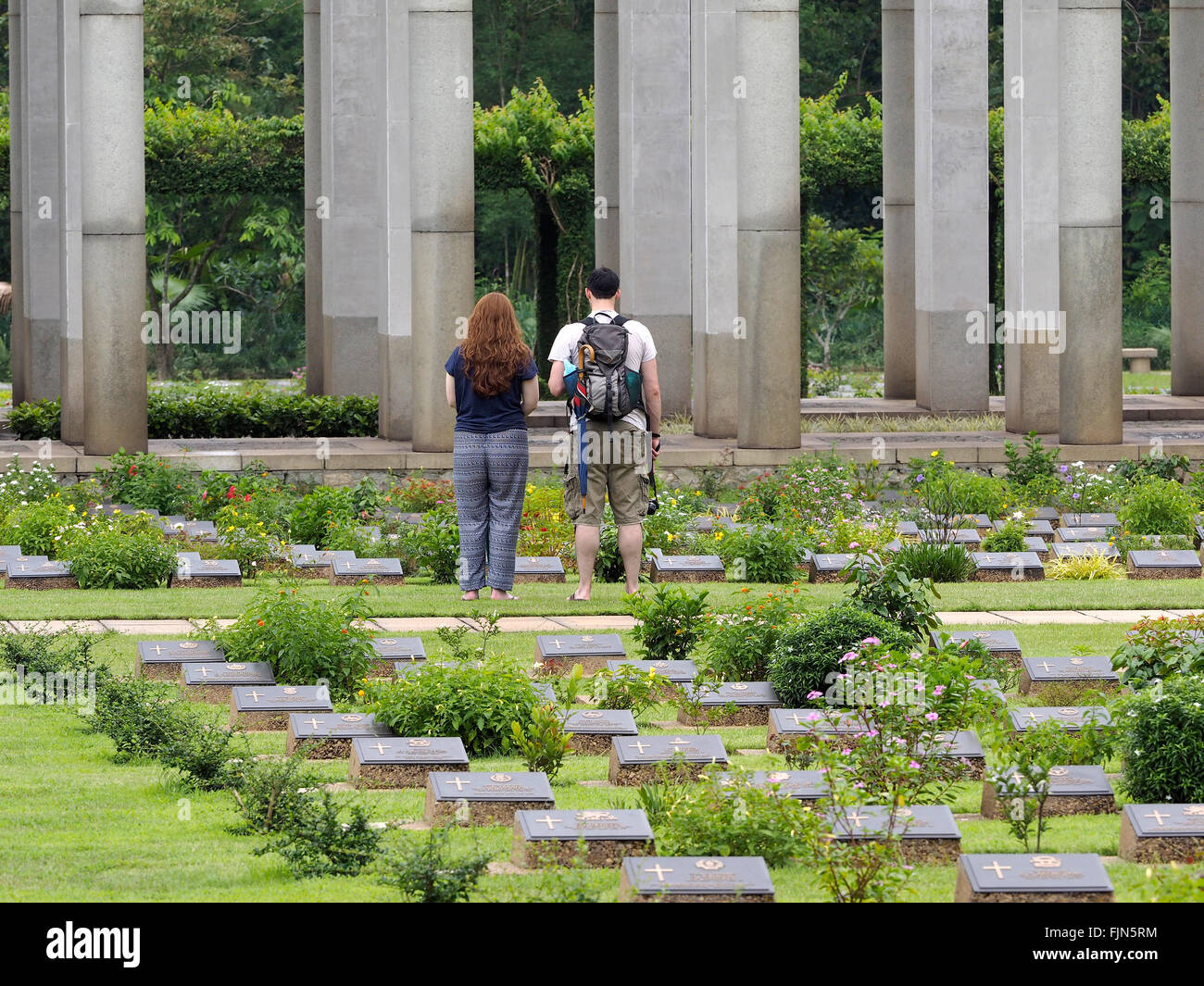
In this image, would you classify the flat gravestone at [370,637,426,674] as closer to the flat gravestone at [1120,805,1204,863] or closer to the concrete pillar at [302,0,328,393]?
the flat gravestone at [1120,805,1204,863]

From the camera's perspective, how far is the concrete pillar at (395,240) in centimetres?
2083

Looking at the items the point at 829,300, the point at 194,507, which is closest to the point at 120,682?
the point at 194,507

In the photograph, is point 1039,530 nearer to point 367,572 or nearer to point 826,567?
point 826,567

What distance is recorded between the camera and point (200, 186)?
3441 centimetres

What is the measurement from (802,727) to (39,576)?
7122 mm

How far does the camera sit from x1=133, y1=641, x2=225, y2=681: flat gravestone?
10.4 m

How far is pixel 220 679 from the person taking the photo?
32.8 ft

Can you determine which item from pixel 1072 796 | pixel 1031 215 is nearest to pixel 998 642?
pixel 1072 796

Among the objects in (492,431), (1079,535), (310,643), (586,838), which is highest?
(492,431)

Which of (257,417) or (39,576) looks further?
(257,417)

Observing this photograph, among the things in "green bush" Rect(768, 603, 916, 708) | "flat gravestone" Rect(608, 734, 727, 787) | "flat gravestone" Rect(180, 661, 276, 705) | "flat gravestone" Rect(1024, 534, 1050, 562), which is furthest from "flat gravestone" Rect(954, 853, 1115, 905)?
"flat gravestone" Rect(1024, 534, 1050, 562)

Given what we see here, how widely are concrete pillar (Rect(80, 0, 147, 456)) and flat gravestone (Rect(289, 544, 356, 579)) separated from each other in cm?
500

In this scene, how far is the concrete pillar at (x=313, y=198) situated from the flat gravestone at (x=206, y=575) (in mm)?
13766

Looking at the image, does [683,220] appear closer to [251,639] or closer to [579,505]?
[579,505]
